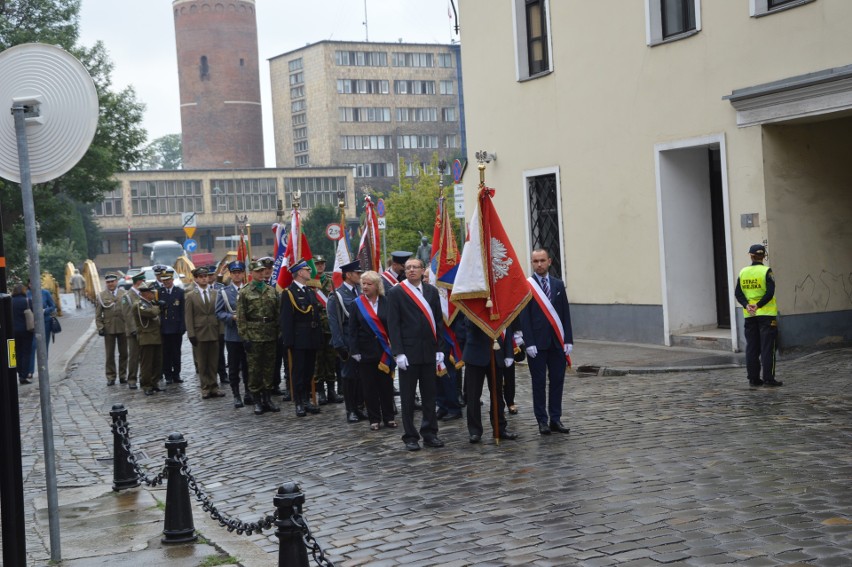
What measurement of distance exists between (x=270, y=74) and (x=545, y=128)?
10222 centimetres

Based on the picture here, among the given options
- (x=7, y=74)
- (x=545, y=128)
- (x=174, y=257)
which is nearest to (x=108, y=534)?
(x=7, y=74)

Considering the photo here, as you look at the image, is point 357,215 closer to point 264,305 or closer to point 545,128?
point 545,128

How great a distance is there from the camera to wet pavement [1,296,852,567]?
6.71 m

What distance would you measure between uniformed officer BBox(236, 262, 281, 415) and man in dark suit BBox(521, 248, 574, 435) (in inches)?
183

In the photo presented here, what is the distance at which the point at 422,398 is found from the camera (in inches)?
426

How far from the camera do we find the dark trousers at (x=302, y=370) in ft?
45.6

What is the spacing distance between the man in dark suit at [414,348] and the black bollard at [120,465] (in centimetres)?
262

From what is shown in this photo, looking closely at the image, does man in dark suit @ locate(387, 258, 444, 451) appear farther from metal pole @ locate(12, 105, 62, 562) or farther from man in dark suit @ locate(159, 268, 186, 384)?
man in dark suit @ locate(159, 268, 186, 384)

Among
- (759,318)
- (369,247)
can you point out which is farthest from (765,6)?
(369,247)

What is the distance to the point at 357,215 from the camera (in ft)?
346

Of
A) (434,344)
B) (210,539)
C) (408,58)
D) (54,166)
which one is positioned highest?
(408,58)

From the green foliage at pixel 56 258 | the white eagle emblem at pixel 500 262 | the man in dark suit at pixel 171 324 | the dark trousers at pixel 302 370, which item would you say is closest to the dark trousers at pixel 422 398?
the white eagle emblem at pixel 500 262

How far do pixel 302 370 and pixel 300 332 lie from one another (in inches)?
18.9

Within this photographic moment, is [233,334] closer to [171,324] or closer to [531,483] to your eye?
[171,324]
